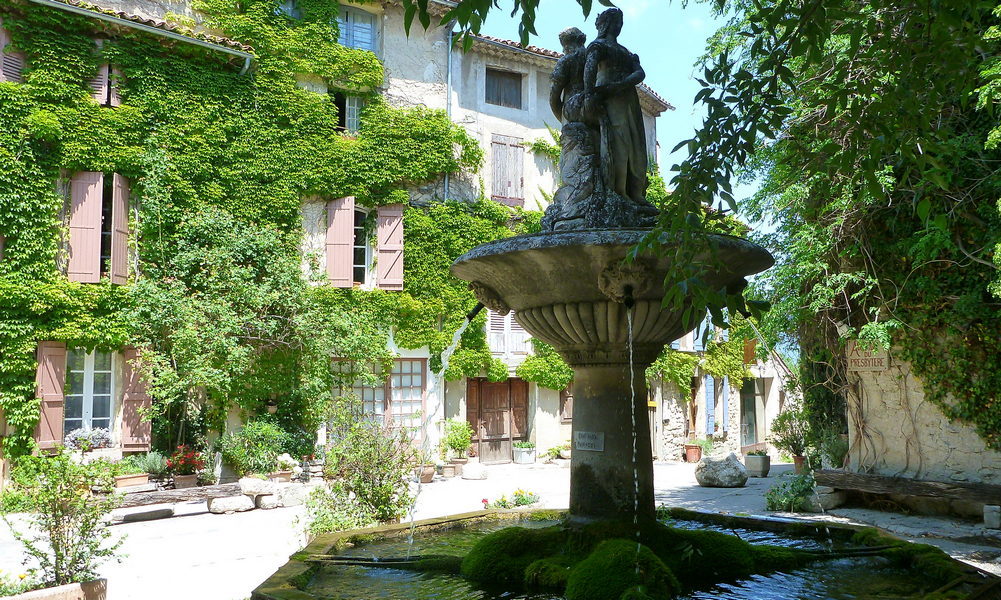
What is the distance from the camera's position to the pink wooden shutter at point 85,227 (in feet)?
43.1

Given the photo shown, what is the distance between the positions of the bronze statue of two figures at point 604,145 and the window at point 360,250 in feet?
42.5

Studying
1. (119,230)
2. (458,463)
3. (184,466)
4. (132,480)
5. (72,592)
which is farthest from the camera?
(458,463)

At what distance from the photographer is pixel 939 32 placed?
8.66ft

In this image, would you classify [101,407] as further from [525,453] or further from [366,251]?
[525,453]

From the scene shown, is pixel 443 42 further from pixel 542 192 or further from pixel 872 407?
pixel 872 407

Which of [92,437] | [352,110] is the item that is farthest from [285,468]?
[352,110]

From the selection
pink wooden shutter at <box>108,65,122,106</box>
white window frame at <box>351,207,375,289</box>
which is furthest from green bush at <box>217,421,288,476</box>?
pink wooden shutter at <box>108,65,122,106</box>

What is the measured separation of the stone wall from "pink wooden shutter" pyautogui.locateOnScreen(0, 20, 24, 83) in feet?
48.3

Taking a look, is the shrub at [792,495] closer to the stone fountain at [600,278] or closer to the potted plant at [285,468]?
the stone fountain at [600,278]

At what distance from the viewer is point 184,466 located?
12930mm

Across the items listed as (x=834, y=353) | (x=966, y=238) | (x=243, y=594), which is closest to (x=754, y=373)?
(x=834, y=353)

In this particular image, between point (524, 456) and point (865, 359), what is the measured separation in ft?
32.7

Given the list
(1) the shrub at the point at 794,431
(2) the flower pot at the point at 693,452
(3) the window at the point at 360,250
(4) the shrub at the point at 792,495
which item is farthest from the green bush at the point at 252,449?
(2) the flower pot at the point at 693,452

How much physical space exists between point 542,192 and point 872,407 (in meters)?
10.9
